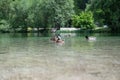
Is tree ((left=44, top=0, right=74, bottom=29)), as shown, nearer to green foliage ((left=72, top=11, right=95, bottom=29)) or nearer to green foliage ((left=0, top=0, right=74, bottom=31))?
green foliage ((left=0, top=0, right=74, bottom=31))

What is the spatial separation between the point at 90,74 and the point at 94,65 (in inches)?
147

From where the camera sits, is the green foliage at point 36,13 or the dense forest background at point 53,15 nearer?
the dense forest background at point 53,15

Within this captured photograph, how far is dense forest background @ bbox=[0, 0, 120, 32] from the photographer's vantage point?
7800 cm

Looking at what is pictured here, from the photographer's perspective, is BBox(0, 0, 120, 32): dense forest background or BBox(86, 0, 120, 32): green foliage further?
A: BBox(0, 0, 120, 32): dense forest background

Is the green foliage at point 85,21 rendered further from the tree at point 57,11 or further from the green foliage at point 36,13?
the tree at point 57,11

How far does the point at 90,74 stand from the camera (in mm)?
17547

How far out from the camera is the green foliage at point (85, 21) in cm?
8772

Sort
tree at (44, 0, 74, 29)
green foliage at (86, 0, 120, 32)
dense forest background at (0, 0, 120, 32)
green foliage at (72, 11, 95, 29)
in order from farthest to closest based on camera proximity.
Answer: green foliage at (72, 11, 95, 29), tree at (44, 0, 74, 29), dense forest background at (0, 0, 120, 32), green foliage at (86, 0, 120, 32)

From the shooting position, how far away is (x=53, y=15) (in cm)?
8769

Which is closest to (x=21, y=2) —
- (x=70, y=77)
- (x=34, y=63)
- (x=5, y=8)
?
(x=5, y=8)

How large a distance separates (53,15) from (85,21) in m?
8.62

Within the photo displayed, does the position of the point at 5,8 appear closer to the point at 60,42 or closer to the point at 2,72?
the point at 60,42

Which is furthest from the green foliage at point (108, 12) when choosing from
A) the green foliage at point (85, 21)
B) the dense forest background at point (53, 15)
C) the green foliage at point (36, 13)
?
the green foliage at point (36, 13)

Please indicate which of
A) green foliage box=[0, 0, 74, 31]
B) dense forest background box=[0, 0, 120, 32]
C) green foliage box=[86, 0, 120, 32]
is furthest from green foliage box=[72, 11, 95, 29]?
green foliage box=[86, 0, 120, 32]
